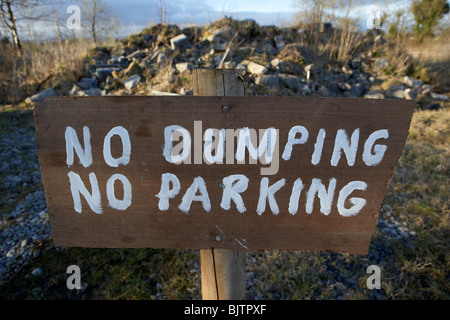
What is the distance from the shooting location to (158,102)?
92 centimetres

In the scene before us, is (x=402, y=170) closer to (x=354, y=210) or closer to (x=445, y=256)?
(x=445, y=256)

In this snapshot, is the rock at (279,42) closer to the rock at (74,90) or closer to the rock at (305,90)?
the rock at (305,90)

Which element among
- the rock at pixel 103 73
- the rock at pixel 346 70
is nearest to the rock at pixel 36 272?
the rock at pixel 103 73

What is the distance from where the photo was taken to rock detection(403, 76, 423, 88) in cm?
790

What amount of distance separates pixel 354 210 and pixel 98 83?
784cm

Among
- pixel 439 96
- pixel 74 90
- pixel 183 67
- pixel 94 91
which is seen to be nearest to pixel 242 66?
pixel 183 67

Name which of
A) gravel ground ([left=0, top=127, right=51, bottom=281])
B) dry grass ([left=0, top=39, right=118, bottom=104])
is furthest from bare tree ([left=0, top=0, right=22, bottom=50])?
gravel ground ([left=0, top=127, right=51, bottom=281])

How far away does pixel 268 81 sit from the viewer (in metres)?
6.18

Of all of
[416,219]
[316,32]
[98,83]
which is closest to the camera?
[416,219]

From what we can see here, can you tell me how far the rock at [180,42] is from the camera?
775 centimetres

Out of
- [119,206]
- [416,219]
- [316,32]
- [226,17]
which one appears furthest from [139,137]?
[316,32]

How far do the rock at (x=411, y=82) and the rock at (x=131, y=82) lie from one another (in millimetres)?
7725

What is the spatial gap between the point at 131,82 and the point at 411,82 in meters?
7.99

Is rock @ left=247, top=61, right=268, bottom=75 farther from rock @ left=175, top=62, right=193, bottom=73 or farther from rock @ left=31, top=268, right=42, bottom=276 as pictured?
rock @ left=31, top=268, right=42, bottom=276
